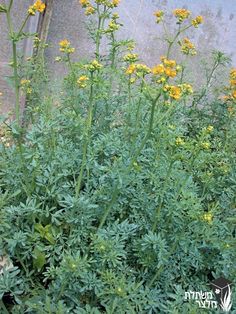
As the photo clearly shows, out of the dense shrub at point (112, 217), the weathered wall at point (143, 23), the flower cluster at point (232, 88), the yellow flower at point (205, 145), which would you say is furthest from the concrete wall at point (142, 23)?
the yellow flower at point (205, 145)

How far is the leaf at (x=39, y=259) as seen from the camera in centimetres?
156

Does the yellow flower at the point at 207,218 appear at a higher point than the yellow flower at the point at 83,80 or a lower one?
lower

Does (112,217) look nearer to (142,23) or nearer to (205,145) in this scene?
(205,145)

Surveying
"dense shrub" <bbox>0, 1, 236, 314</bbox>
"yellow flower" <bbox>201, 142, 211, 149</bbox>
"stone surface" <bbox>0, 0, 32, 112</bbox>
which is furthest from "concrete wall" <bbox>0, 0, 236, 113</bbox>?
"yellow flower" <bbox>201, 142, 211, 149</bbox>

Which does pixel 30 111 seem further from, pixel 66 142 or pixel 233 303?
pixel 233 303

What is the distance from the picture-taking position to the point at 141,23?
361 cm

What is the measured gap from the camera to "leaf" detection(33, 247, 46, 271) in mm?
1562

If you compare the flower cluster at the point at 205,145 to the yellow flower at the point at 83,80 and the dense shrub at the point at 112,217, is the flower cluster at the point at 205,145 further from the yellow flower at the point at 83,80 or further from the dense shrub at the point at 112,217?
the yellow flower at the point at 83,80

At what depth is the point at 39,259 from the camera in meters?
Answer: 1.58

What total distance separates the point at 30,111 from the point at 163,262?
41.5 inches

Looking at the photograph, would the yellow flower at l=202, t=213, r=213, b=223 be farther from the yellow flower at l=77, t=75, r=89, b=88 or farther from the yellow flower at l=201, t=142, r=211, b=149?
the yellow flower at l=77, t=75, r=89, b=88

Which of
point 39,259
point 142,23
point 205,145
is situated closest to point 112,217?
point 39,259

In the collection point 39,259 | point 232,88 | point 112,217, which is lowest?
point 39,259

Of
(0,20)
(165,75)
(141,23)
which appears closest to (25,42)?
(0,20)
